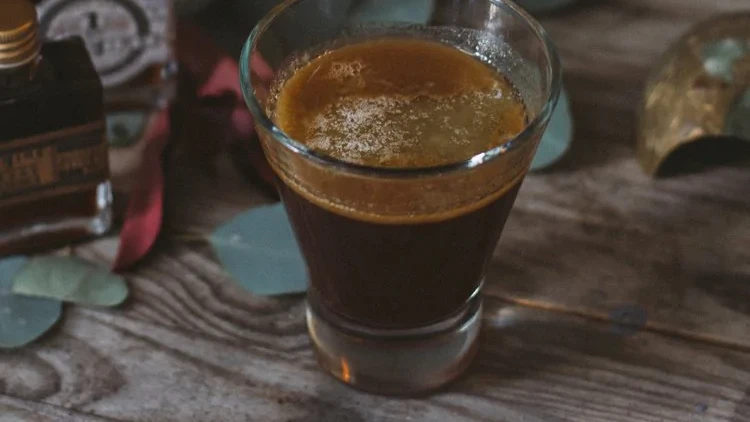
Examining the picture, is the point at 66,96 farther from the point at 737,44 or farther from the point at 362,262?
the point at 737,44

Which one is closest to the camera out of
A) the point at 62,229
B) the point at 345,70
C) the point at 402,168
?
the point at 402,168

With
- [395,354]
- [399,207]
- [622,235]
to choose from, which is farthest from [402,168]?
[622,235]

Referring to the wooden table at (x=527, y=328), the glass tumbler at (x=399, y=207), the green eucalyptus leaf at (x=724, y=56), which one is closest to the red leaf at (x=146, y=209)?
the wooden table at (x=527, y=328)

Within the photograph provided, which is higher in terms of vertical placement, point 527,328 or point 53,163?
point 53,163

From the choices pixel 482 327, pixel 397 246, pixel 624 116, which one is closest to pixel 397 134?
pixel 397 246

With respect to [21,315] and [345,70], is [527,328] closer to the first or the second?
[345,70]
